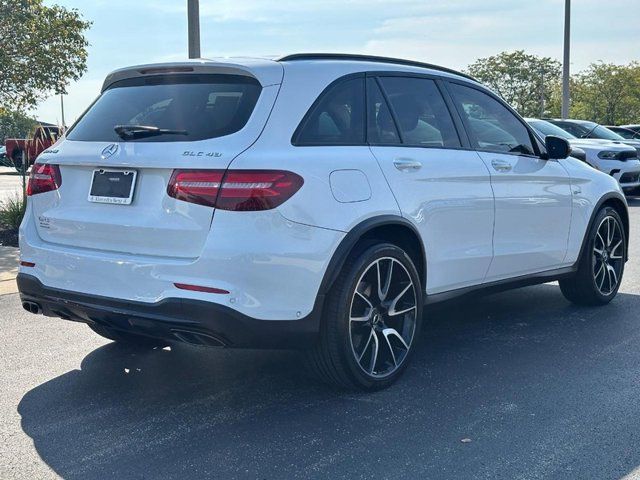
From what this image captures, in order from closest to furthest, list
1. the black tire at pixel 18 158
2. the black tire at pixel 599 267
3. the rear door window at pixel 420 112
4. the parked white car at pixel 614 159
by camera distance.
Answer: the rear door window at pixel 420 112 → the black tire at pixel 599 267 → the black tire at pixel 18 158 → the parked white car at pixel 614 159

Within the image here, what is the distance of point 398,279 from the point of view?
434 cm

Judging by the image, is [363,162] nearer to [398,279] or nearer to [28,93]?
[398,279]

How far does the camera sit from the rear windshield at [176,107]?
3814 millimetres

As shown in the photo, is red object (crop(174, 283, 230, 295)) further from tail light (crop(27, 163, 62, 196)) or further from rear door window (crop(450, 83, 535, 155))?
rear door window (crop(450, 83, 535, 155))

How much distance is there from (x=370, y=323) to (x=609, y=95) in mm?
50766

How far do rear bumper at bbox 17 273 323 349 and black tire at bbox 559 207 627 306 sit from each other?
121 inches

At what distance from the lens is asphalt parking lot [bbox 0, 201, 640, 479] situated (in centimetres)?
333

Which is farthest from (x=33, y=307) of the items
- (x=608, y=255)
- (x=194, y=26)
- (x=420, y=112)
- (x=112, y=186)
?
(x=194, y=26)

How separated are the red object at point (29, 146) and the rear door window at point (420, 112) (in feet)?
21.7

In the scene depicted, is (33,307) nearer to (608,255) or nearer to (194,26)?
(608,255)

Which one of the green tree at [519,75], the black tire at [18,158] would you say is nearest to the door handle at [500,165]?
the black tire at [18,158]

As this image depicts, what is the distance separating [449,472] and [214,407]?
131 centimetres

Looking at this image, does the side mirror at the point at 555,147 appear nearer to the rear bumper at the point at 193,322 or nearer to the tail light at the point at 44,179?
the rear bumper at the point at 193,322

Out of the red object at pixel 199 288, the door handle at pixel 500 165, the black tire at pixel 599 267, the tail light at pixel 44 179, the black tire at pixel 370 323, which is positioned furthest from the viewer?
the black tire at pixel 599 267
